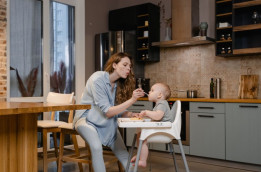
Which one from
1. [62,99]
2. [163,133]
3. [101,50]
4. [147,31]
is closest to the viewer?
[163,133]

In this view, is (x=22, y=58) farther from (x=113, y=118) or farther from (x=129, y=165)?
(x=129, y=165)

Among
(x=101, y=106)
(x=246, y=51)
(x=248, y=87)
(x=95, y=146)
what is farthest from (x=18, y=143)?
(x=248, y=87)

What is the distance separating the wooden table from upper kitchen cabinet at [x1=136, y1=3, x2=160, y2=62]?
9.98ft

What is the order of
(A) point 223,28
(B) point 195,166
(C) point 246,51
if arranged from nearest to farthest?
(B) point 195,166 < (C) point 246,51 < (A) point 223,28

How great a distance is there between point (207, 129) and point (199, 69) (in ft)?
3.72

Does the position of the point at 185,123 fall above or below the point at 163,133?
below

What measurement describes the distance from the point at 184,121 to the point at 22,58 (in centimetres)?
250

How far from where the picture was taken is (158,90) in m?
2.62

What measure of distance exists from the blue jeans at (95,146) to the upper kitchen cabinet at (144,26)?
2671 millimetres

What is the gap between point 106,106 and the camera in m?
2.33

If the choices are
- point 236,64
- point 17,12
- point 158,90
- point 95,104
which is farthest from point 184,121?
point 17,12

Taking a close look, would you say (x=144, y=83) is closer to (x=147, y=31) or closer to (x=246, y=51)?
(x=147, y=31)

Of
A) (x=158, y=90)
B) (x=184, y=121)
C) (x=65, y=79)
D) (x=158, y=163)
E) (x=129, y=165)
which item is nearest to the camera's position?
(x=129, y=165)

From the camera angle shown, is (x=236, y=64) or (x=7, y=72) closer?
(x=7, y=72)
